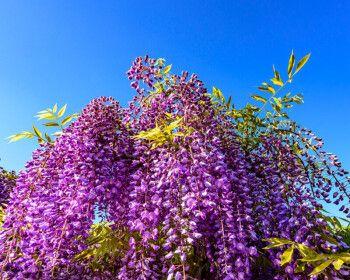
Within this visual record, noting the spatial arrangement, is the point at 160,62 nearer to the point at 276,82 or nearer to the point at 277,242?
the point at 276,82

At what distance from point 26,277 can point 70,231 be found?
0.66 metres

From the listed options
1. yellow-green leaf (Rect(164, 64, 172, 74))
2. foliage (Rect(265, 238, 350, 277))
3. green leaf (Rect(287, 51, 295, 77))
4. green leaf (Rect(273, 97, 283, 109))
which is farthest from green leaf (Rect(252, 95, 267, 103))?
foliage (Rect(265, 238, 350, 277))

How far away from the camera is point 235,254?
3709 mm

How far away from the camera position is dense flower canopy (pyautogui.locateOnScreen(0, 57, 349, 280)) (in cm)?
380

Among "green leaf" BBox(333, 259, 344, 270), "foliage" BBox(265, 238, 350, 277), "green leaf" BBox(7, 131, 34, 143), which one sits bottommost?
"green leaf" BBox(333, 259, 344, 270)

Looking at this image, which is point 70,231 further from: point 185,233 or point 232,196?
point 232,196

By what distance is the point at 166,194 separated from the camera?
398 centimetres

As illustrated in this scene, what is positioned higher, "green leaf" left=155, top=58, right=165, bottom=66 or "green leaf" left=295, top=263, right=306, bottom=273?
"green leaf" left=155, top=58, right=165, bottom=66

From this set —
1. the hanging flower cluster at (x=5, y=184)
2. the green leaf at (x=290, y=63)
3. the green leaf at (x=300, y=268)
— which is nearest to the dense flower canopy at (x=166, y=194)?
the green leaf at (x=300, y=268)

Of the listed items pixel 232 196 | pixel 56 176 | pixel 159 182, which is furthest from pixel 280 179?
pixel 56 176

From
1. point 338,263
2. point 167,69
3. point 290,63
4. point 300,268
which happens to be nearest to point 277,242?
point 300,268

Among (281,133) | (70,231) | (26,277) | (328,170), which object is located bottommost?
(26,277)

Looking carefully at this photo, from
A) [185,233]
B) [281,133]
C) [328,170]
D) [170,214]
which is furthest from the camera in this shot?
[281,133]

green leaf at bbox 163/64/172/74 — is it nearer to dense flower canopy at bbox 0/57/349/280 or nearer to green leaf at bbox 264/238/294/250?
dense flower canopy at bbox 0/57/349/280
